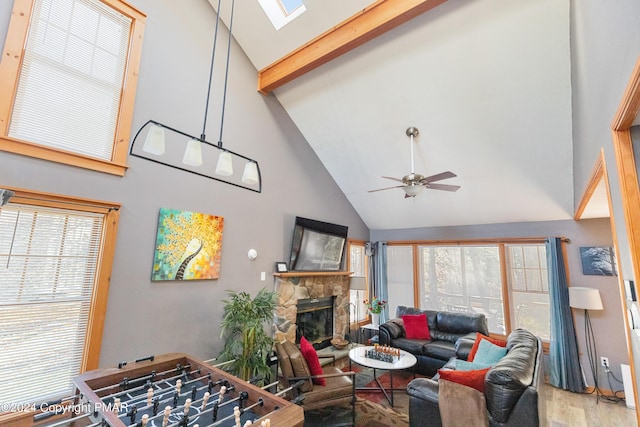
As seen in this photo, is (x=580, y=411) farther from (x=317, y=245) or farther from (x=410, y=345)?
(x=317, y=245)

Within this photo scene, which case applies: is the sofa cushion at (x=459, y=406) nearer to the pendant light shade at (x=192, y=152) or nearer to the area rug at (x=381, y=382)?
the area rug at (x=381, y=382)

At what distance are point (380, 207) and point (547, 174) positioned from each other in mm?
2843

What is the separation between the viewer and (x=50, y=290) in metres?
2.53

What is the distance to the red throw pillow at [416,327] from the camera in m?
5.03

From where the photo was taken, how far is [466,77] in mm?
3568

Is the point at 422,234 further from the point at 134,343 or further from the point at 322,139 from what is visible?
the point at 134,343

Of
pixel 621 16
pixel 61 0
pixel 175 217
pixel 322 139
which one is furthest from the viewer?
pixel 322 139

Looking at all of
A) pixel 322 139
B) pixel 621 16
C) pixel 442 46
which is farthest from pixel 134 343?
pixel 442 46

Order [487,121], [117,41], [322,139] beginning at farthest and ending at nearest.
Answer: [322,139]
[487,121]
[117,41]

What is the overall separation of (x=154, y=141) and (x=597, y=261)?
6.03 metres

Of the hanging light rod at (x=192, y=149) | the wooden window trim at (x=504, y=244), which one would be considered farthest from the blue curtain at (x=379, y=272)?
the hanging light rod at (x=192, y=149)

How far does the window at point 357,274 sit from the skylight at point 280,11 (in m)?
4.18

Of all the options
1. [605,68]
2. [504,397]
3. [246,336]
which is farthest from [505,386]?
[246,336]

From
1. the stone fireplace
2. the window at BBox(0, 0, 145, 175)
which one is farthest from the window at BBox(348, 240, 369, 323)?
the window at BBox(0, 0, 145, 175)
